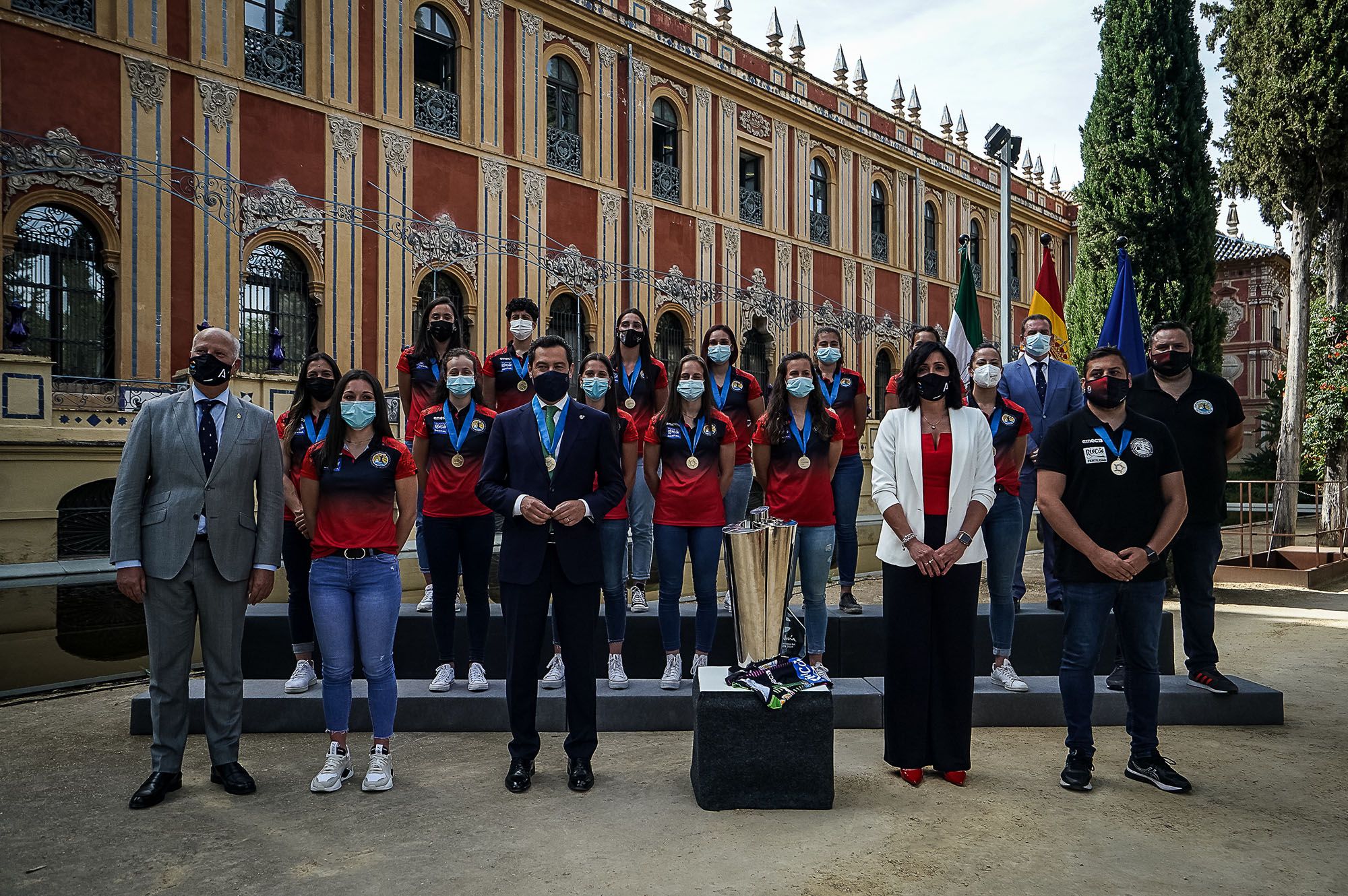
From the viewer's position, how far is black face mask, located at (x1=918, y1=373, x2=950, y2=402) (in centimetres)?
468

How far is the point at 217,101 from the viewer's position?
14039mm

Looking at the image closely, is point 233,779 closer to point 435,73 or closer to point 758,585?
point 758,585

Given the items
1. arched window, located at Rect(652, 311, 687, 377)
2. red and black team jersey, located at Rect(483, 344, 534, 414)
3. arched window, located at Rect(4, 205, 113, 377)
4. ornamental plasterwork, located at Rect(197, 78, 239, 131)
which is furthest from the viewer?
arched window, located at Rect(652, 311, 687, 377)

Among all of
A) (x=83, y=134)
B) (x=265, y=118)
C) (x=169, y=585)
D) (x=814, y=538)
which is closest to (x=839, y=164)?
(x=265, y=118)

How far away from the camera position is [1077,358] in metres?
17.5

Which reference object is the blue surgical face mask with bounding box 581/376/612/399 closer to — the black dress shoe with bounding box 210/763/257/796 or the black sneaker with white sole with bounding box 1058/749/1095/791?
the black dress shoe with bounding box 210/763/257/796

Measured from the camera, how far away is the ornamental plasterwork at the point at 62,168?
12297 mm

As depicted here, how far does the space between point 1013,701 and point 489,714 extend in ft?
9.99

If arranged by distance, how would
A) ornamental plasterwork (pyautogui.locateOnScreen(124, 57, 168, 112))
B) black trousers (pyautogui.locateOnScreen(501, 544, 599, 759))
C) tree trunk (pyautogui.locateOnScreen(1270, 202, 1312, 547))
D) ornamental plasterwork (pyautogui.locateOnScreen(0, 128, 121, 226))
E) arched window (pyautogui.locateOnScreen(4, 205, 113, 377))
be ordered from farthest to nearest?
tree trunk (pyautogui.locateOnScreen(1270, 202, 1312, 547)), ornamental plasterwork (pyautogui.locateOnScreen(124, 57, 168, 112)), arched window (pyautogui.locateOnScreen(4, 205, 113, 377)), ornamental plasterwork (pyautogui.locateOnScreen(0, 128, 121, 226)), black trousers (pyautogui.locateOnScreen(501, 544, 599, 759))

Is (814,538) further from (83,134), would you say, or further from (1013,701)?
(83,134)

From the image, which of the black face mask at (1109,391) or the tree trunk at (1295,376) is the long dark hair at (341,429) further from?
the tree trunk at (1295,376)

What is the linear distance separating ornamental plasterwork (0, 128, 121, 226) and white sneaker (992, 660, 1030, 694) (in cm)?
1162

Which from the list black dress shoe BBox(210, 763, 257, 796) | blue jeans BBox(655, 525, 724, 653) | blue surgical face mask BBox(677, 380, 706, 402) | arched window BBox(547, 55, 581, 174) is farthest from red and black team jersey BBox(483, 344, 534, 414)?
arched window BBox(547, 55, 581, 174)

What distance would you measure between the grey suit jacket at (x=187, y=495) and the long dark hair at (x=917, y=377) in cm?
309
